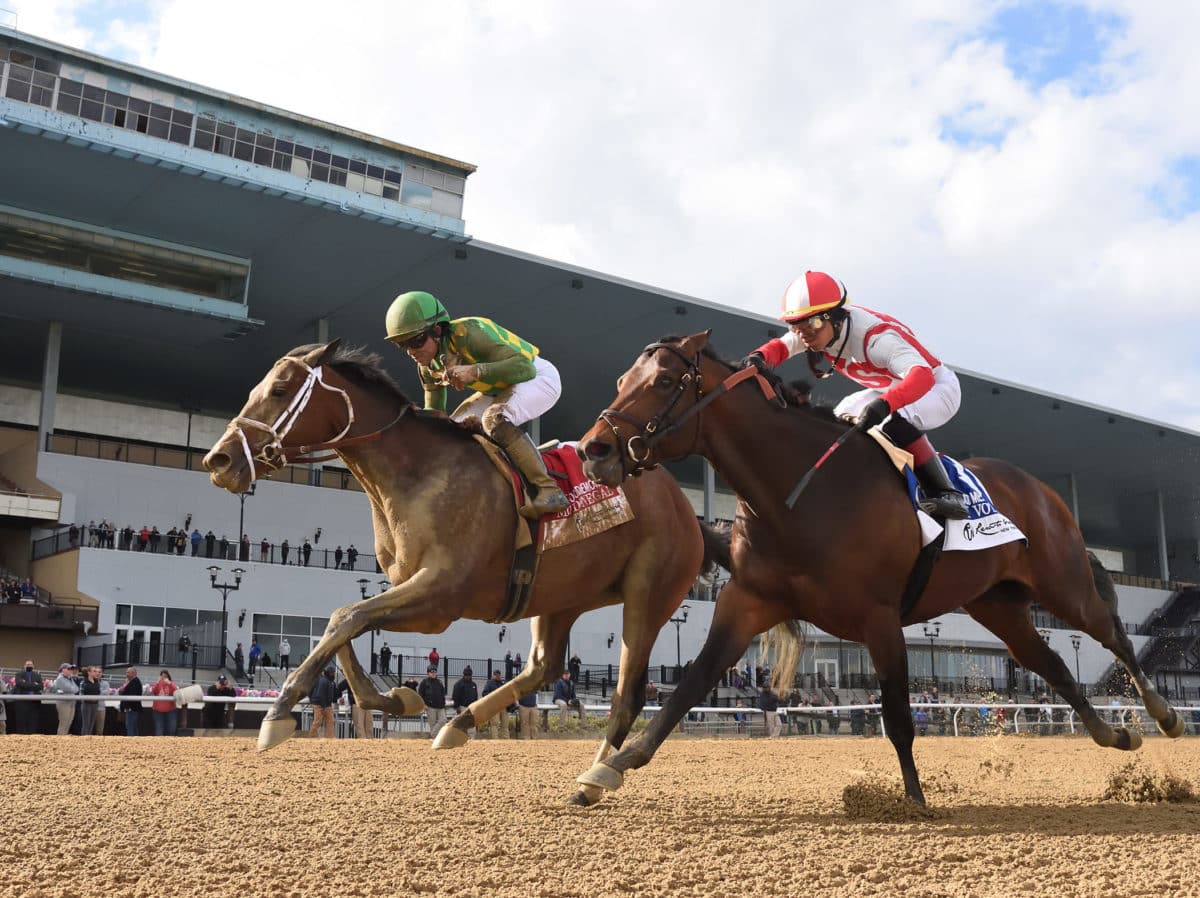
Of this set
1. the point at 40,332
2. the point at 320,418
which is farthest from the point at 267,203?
the point at 320,418

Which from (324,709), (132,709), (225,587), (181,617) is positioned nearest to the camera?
(324,709)

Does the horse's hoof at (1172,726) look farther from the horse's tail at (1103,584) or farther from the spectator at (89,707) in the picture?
the spectator at (89,707)

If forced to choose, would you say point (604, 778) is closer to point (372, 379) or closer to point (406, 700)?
point (406, 700)

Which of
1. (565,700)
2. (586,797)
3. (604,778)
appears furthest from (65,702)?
(604,778)

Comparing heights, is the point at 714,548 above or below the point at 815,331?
below

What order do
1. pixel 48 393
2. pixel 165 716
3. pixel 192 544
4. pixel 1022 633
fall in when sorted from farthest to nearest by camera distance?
pixel 48 393
pixel 192 544
pixel 165 716
pixel 1022 633

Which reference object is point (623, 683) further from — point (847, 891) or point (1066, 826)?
point (847, 891)

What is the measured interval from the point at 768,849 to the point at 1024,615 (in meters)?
3.41

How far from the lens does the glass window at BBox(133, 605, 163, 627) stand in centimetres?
3170

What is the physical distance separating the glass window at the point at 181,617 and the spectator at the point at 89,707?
572 inches

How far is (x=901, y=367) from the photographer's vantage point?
5.70 metres

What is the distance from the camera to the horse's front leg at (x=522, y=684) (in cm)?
582

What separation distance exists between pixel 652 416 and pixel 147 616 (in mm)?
29879

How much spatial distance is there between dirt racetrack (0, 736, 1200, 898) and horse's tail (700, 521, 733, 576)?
53.3 inches
